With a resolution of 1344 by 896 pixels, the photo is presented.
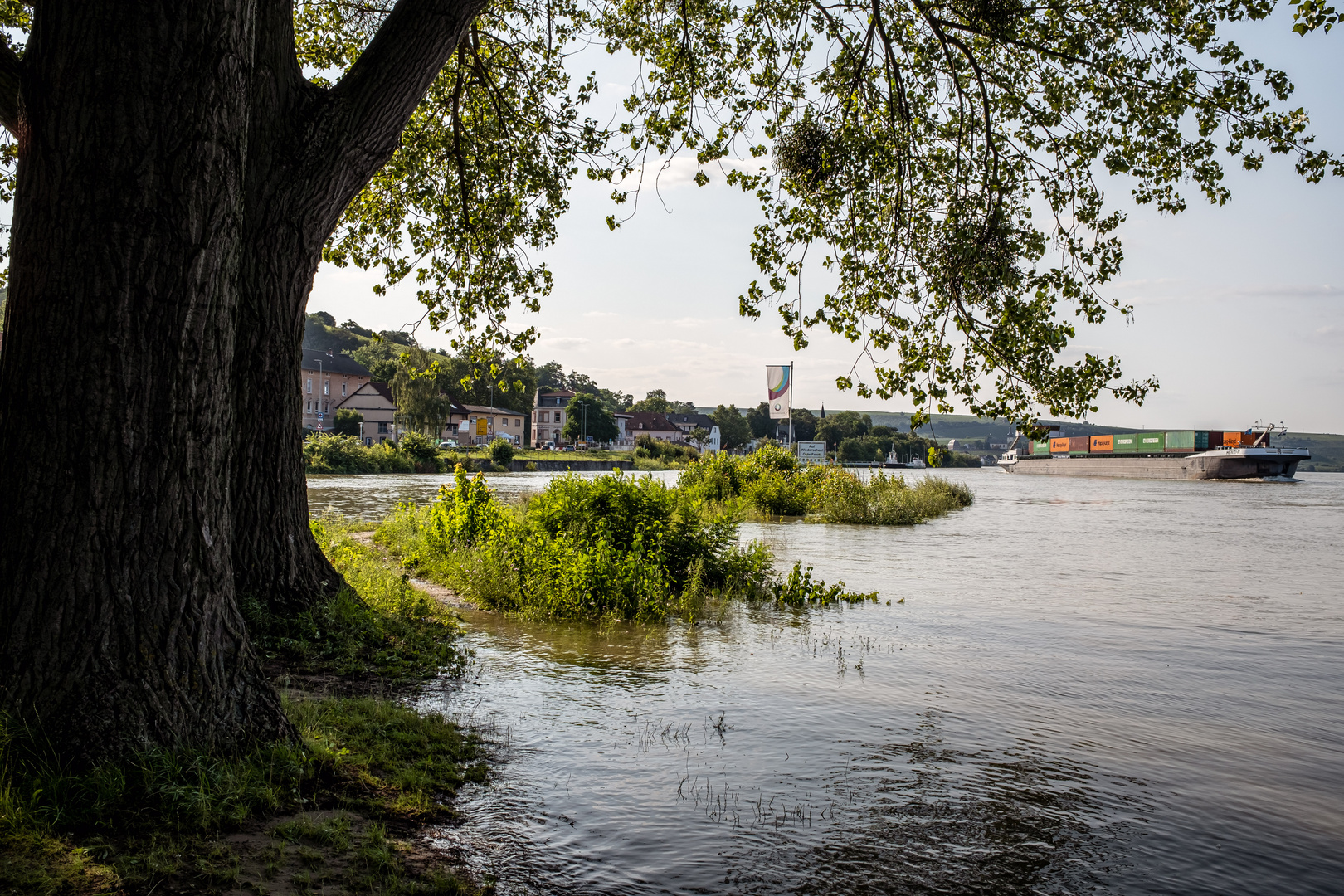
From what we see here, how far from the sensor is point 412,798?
427 centimetres

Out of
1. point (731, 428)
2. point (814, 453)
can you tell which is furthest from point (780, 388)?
point (731, 428)

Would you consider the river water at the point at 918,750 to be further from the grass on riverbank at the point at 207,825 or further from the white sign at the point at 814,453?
the white sign at the point at 814,453

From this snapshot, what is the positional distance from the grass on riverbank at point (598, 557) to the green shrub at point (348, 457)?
41253 mm

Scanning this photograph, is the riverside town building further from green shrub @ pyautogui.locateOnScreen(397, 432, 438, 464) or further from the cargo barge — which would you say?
the cargo barge

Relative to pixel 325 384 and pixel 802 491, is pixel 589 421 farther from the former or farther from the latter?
pixel 802 491

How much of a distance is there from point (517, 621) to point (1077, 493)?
48.5 m

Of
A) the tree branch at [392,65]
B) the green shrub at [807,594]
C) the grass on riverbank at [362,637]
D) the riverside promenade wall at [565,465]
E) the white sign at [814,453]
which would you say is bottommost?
the riverside promenade wall at [565,465]

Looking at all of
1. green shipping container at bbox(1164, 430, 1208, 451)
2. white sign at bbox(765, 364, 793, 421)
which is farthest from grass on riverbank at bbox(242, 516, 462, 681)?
green shipping container at bbox(1164, 430, 1208, 451)

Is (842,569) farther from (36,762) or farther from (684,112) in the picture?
(36,762)

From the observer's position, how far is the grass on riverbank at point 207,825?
10.0 feet

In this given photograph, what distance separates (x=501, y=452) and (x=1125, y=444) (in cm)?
6032

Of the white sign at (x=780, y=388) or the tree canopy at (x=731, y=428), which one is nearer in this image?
the white sign at (x=780, y=388)

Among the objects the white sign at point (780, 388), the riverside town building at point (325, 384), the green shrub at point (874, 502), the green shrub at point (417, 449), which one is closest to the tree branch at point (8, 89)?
the green shrub at point (874, 502)

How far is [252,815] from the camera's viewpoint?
3.64 m
